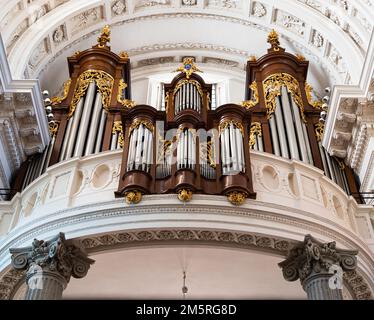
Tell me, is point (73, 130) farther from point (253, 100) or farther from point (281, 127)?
point (281, 127)

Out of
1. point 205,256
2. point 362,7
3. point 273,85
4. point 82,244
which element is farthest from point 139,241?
point 362,7

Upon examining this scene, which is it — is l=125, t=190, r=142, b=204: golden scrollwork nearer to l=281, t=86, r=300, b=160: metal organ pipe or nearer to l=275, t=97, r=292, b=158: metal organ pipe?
l=275, t=97, r=292, b=158: metal organ pipe

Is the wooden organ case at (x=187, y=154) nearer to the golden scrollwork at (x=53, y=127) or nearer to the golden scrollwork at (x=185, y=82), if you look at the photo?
the golden scrollwork at (x=185, y=82)

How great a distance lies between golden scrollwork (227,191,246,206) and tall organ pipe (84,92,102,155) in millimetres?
3295

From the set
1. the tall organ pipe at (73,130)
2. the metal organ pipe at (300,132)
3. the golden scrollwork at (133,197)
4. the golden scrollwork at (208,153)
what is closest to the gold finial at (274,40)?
the metal organ pipe at (300,132)

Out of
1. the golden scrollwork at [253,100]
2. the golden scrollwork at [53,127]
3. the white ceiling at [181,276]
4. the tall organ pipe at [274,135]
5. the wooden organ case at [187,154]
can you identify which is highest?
the golden scrollwork at [253,100]

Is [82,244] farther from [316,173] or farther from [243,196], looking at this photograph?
[316,173]

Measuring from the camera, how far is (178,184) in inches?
310

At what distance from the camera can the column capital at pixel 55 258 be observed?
7391 mm

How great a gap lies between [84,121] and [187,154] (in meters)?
3.47

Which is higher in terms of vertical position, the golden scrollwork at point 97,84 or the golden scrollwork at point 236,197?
the golden scrollwork at point 97,84

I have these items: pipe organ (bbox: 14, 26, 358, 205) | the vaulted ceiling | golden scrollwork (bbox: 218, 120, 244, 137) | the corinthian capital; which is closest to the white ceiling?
the corinthian capital

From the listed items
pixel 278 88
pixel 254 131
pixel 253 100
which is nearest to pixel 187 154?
pixel 254 131

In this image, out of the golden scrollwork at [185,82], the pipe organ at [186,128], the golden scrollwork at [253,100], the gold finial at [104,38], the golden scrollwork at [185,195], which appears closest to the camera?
the golden scrollwork at [185,195]
